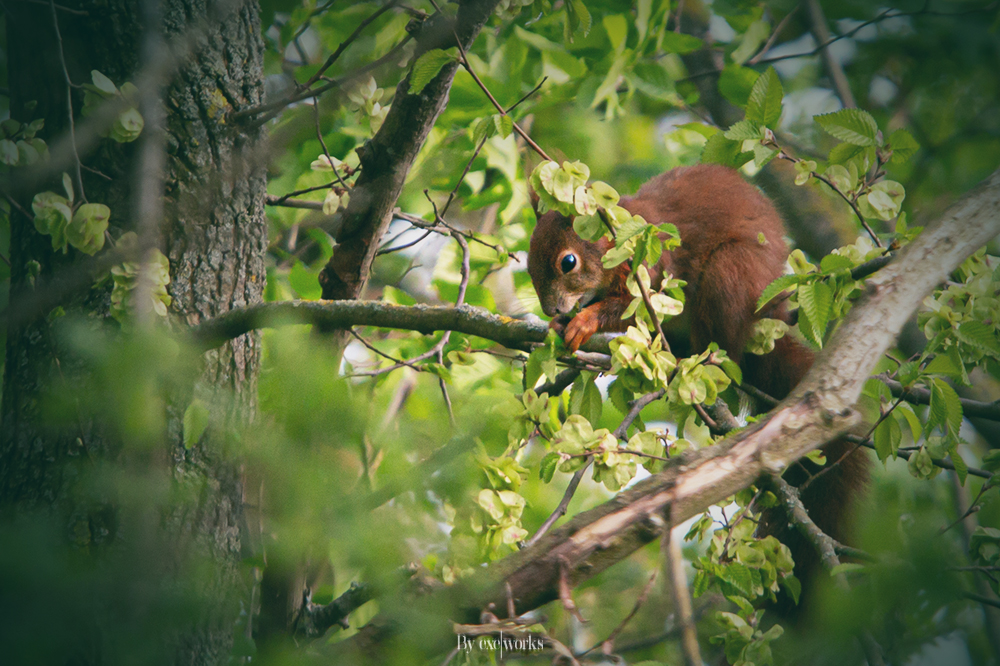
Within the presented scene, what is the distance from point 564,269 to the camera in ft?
8.53

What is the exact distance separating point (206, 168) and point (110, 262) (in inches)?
20.1

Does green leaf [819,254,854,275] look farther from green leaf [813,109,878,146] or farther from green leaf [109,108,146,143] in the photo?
green leaf [109,108,146,143]

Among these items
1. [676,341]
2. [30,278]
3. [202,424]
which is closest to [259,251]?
[30,278]

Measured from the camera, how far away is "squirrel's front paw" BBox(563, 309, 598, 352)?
1.82 meters

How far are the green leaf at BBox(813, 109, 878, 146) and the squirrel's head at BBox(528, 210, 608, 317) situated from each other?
51.6 inches

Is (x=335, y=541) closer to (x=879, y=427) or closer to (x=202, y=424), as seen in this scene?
(x=202, y=424)

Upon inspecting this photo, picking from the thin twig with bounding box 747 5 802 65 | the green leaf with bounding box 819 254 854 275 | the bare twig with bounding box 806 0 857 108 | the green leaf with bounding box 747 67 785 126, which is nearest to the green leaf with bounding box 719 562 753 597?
the green leaf with bounding box 819 254 854 275

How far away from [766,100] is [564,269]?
129 centimetres

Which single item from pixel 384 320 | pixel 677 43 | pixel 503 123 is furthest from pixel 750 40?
pixel 384 320

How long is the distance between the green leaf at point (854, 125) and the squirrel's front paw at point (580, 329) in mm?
772

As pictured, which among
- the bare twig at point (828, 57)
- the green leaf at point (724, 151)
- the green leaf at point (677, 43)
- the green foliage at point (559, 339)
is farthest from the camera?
the green leaf at point (677, 43)

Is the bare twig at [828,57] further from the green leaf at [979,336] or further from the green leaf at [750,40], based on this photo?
the green leaf at [979,336]

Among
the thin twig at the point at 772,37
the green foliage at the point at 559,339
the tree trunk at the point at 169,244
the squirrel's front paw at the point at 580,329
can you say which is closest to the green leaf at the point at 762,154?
the green foliage at the point at 559,339

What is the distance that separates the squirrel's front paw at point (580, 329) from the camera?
5.97 feet
